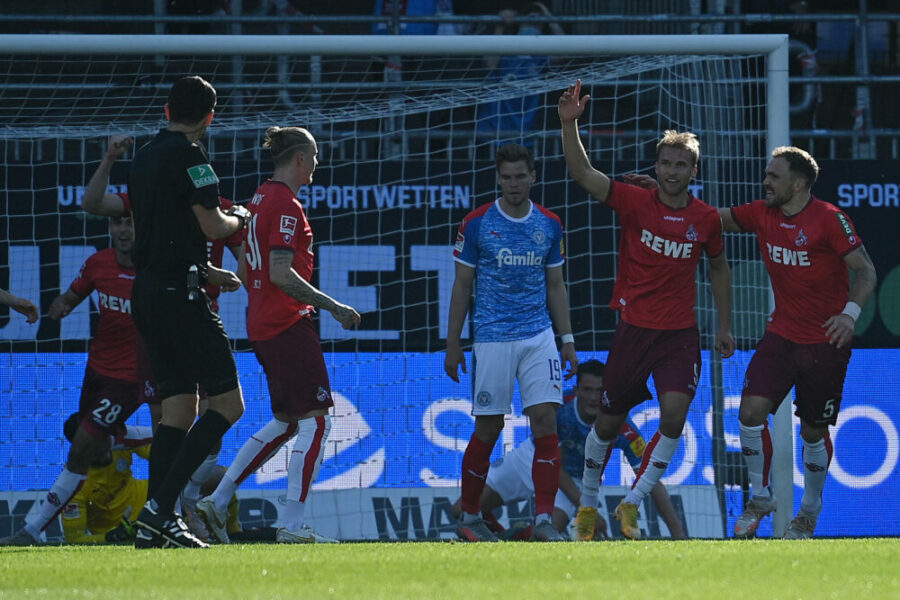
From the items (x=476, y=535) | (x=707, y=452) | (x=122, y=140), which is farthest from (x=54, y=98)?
(x=707, y=452)

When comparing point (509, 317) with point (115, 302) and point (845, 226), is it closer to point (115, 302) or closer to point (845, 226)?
point (845, 226)

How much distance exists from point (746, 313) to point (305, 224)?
3.82 m

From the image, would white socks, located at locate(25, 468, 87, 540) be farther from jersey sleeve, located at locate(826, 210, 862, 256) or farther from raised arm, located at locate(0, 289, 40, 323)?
jersey sleeve, located at locate(826, 210, 862, 256)

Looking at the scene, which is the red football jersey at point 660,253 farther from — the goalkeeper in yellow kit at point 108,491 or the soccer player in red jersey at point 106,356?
the goalkeeper in yellow kit at point 108,491

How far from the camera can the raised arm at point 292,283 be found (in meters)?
6.02

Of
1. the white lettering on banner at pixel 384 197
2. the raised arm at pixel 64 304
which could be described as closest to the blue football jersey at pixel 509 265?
the white lettering on banner at pixel 384 197

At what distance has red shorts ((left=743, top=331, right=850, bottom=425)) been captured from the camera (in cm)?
705

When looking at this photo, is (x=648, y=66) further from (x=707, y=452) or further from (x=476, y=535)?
(x=476, y=535)

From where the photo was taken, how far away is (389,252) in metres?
9.27

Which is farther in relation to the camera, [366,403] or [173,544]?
[366,403]

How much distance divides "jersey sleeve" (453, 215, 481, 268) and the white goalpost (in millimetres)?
1745

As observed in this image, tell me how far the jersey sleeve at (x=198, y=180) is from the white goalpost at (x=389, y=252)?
9.98 ft

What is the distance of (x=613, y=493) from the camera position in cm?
885

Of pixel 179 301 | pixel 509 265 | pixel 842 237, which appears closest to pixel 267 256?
pixel 179 301
